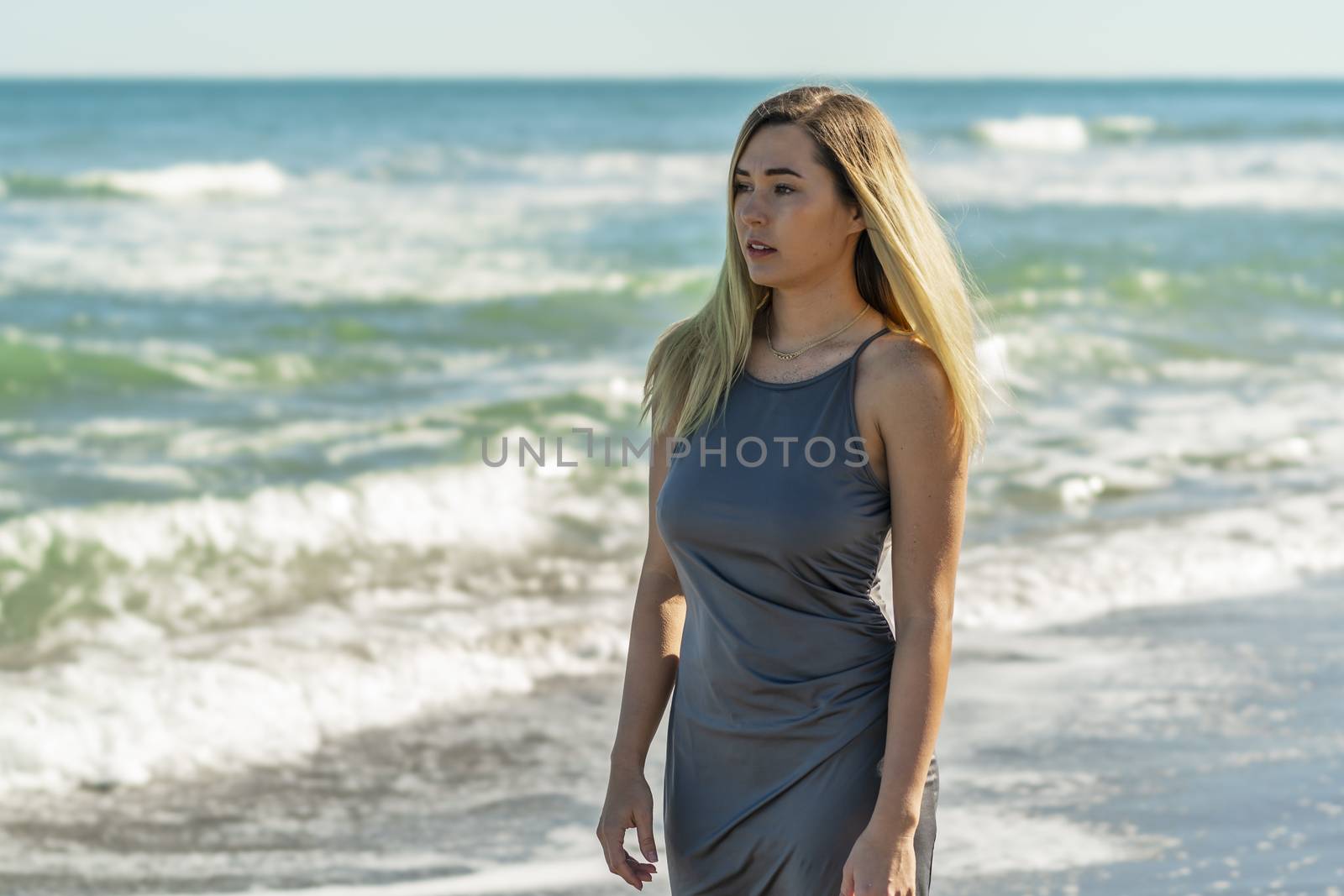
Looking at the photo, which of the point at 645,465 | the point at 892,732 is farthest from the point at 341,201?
the point at 892,732

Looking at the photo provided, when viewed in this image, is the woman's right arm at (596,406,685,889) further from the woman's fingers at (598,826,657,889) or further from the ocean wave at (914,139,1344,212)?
the ocean wave at (914,139,1344,212)

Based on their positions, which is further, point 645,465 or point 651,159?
point 651,159

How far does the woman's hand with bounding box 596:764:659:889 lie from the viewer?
98.6 inches

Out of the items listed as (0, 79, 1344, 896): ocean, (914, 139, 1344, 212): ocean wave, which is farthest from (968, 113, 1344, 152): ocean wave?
(0, 79, 1344, 896): ocean

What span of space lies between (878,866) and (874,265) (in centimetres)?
92

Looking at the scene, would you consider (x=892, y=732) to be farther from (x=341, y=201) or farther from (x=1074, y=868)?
(x=341, y=201)

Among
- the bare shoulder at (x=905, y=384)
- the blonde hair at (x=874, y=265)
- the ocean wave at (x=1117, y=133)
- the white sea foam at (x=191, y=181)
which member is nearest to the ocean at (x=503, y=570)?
the blonde hair at (x=874, y=265)

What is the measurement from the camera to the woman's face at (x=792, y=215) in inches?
91.8

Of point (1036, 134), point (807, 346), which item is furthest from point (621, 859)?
point (1036, 134)

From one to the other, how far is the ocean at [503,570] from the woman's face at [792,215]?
2.49 m

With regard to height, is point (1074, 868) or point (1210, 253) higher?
point (1210, 253)

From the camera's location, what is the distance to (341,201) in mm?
29562

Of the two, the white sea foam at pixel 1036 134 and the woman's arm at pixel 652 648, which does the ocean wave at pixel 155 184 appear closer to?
the white sea foam at pixel 1036 134

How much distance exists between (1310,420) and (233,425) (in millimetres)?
8077
